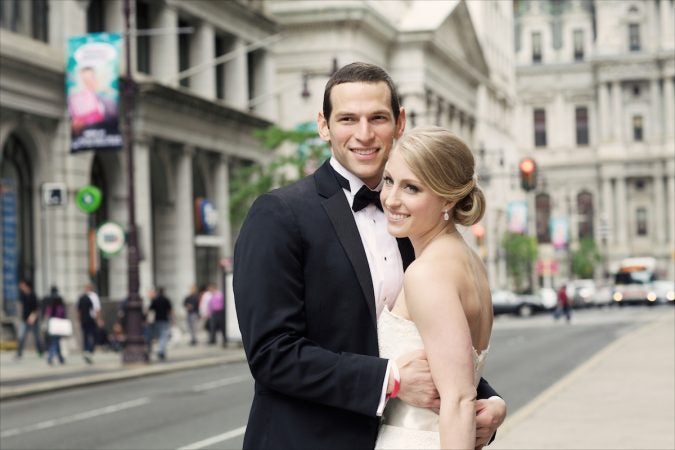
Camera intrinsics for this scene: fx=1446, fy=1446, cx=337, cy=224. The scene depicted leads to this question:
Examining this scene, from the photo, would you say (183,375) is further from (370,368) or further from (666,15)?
(666,15)

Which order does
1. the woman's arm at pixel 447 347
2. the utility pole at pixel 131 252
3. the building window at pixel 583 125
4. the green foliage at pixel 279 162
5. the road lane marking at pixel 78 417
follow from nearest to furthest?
1. the woman's arm at pixel 447 347
2. the road lane marking at pixel 78 417
3. the utility pole at pixel 131 252
4. the green foliage at pixel 279 162
5. the building window at pixel 583 125

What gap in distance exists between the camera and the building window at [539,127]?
501ft

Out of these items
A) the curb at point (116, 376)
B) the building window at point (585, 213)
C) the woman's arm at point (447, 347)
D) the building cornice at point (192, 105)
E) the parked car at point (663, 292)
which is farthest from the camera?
the building window at point (585, 213)

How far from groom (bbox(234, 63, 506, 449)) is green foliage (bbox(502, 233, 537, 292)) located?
88465 mm

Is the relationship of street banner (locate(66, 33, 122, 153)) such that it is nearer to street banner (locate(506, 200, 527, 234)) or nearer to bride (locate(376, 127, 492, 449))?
bride (locate(376, 127, 492, 449))

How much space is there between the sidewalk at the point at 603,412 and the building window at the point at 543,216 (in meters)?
115

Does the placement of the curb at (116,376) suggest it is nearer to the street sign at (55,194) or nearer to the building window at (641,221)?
the street sign at (55,194)

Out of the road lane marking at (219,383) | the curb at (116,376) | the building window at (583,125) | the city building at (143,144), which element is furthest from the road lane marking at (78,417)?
the building window at (583,125)

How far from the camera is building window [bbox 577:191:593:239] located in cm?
14800

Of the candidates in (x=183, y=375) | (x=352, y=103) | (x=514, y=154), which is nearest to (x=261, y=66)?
(x=183, y=375)

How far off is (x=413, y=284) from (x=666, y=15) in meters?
143

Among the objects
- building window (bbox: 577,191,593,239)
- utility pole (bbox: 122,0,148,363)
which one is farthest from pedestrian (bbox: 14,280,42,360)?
building window (bbox: 577,191,593,239)

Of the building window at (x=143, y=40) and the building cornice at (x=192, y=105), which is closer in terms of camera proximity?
the building cornice at (x=192, y=105)

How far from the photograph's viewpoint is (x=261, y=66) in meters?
58.8
